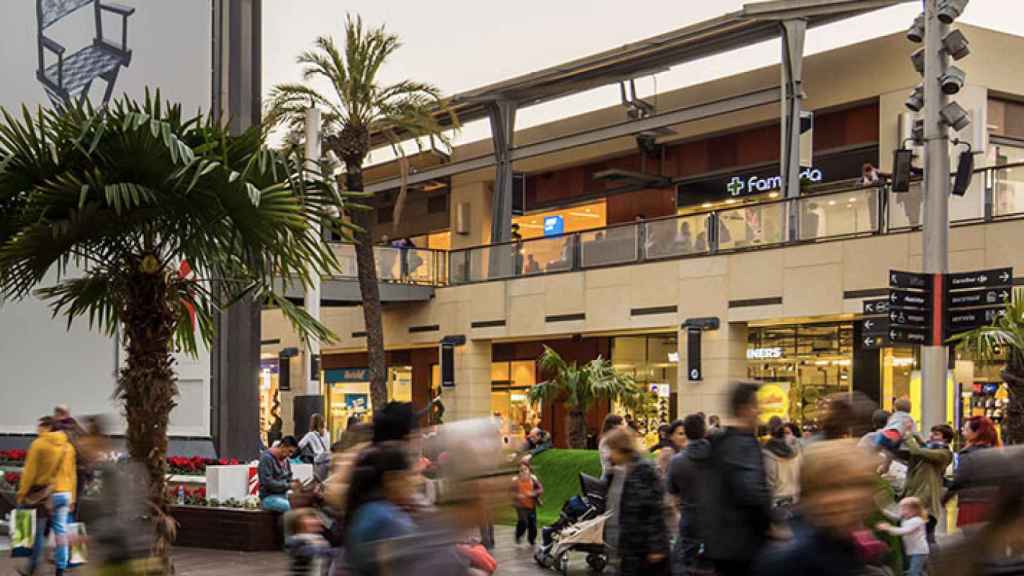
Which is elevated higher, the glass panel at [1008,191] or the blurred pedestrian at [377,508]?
the glass panel at [1008,191]

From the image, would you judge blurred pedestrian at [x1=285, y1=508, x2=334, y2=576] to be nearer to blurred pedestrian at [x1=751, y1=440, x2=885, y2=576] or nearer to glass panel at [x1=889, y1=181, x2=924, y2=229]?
blurred pedestrian at [x1=751, y1=440, x2=885, y2=576]

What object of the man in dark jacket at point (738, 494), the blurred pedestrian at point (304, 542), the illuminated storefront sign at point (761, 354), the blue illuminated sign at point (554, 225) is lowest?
the blurred pedestrian at point (304, 542)

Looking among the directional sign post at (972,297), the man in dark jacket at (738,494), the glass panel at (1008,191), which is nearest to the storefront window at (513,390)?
the glass panel at (1008,191)

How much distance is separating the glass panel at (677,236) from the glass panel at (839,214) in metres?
2.71

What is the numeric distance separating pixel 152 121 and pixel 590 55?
25086 mm

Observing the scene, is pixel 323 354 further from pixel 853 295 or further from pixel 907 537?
pixel 907 537

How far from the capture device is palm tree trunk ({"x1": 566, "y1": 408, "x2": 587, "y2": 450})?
2652 centimetres

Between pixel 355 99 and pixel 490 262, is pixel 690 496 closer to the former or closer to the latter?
pixel 355 99

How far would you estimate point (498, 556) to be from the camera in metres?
16.9

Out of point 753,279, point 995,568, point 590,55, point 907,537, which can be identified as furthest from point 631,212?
point 995,568

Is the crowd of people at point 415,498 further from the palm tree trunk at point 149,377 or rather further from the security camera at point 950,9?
the security camera at point 950,9

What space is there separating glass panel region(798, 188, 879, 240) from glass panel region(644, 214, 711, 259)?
271cm

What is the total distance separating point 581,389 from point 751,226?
485 cm

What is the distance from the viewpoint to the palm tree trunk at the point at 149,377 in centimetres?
1149
